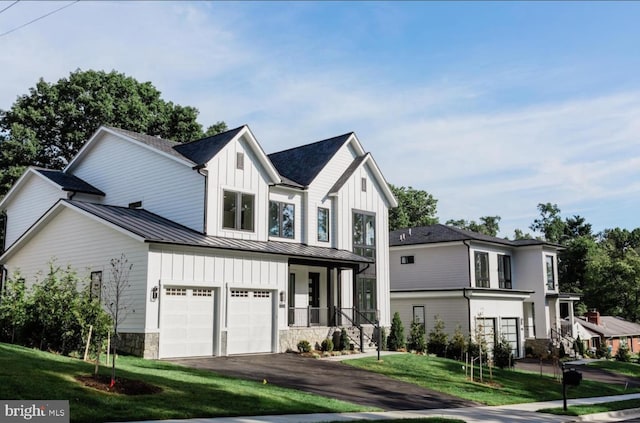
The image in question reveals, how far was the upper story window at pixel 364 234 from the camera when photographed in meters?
31.6

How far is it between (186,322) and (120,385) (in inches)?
335

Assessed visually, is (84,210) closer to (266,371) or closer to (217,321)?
(217,321)

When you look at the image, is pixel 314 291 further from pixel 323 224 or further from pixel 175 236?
pixel 175 236

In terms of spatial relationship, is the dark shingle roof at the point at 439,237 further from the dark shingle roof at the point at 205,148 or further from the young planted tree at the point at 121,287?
the young planted tree at the point at 121,287

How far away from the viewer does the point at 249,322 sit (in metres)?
24.2

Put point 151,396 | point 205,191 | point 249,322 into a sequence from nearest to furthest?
point 151,396
point 249,322
point 205,191

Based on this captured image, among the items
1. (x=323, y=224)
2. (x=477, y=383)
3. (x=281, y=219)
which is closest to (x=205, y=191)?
(x=281, y=219)

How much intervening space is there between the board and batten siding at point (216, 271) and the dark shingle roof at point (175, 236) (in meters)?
0.33

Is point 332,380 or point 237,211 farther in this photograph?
point 237,211

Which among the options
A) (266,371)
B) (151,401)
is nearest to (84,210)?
(266,371)

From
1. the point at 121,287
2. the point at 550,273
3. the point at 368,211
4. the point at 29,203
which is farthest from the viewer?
the point at 550,273

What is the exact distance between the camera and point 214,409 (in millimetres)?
12922

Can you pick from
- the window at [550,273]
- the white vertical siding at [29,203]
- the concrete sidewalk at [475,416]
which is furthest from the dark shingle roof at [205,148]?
the window at [550,273]

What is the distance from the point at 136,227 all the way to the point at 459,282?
2168 cm
